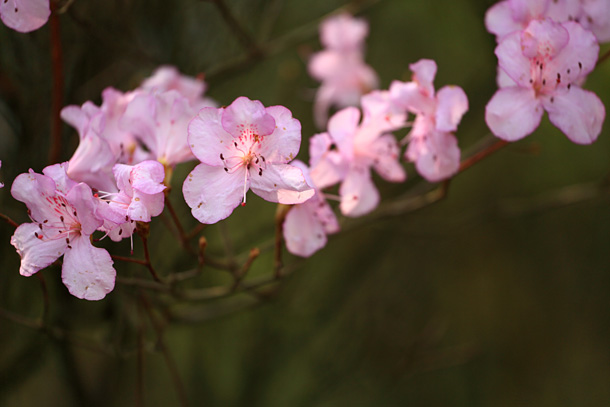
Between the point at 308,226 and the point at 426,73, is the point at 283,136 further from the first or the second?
the point at 426,73

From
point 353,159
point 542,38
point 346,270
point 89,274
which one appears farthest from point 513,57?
point 346,270

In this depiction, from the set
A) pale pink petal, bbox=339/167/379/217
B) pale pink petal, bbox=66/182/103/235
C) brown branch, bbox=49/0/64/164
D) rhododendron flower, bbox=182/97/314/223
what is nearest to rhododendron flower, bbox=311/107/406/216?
pale pink petal, bbox=339/167/379/217

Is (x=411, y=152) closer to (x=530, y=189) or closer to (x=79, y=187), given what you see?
(x=79, y=187)

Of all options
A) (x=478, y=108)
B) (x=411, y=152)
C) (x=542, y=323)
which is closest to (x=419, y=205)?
(x=411, y=152)

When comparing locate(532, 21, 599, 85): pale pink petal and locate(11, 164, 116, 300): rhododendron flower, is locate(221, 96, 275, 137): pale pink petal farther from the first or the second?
locate(532, 21, 599, 85): pale pink petal

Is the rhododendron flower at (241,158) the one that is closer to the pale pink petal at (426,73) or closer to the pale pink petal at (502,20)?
the pale pink petal at (426,73)

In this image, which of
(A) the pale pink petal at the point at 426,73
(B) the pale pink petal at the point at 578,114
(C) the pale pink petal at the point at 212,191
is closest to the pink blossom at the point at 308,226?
(C) the pale pink petal at the point at 212,191
